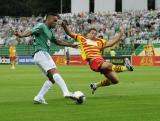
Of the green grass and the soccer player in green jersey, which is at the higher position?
the soccer player in green jersey

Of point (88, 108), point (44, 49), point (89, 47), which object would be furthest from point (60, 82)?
point (89, 47)

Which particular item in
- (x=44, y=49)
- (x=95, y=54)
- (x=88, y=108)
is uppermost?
(x=44, y=49)

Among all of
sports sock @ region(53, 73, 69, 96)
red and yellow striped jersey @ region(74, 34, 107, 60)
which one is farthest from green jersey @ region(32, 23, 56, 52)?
red and yellow striped jersey @ region(74, 34, 107, 60)

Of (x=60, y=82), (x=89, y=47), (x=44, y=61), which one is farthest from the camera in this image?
(x=89, y=47)

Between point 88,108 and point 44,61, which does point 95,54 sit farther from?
Answer: point 88,108

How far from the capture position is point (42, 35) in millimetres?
17469

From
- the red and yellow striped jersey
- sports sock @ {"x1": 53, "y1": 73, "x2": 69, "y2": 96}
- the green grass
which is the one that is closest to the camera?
the green grass

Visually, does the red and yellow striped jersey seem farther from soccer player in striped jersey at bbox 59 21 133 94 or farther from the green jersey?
the green jersey

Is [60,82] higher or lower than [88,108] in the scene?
higher

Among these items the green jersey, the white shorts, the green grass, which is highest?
the green jersey

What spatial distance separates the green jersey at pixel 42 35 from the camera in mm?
17391

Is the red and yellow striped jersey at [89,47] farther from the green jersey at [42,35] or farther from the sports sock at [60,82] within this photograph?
the sports sock at [60,82]

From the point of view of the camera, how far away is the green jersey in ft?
57.1

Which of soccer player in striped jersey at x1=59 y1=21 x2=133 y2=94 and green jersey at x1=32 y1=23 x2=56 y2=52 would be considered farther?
soccer player in striped jersey at x1=59 y1=21 x2=133 y2=94
